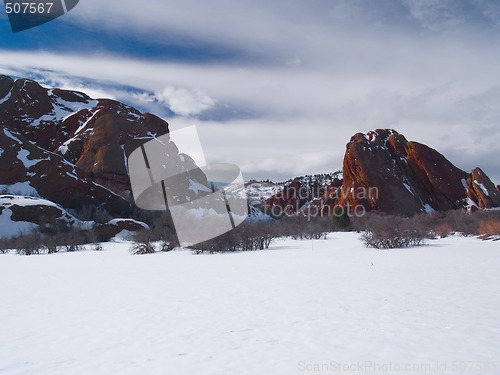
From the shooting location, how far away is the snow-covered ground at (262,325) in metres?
4.29

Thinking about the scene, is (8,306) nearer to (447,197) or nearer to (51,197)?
(51,197)

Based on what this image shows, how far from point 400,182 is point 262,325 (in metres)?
71.1

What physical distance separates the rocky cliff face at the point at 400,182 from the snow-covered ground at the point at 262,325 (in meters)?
59.1

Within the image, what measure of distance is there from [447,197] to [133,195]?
206 feet

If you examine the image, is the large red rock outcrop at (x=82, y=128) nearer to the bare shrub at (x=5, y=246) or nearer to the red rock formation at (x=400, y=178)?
the bare shrub at (x=5, y=246)

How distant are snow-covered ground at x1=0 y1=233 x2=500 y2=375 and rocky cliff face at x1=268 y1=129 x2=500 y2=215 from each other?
5908cm

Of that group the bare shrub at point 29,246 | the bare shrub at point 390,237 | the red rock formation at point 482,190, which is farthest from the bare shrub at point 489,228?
the red rock formation at point 482,190

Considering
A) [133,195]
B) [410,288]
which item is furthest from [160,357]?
[133,195]

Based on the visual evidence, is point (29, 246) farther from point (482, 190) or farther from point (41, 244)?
point (482, 190)

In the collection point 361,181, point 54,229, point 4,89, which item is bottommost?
point 54,229

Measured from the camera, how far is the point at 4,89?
90.8 meters

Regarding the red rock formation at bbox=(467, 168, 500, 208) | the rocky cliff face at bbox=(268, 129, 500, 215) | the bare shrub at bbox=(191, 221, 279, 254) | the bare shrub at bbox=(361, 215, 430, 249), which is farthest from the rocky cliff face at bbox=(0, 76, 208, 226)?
the red rock formation at bbox=(467, 168, 500, 208)

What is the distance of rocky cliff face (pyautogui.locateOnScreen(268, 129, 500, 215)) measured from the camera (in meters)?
67.2

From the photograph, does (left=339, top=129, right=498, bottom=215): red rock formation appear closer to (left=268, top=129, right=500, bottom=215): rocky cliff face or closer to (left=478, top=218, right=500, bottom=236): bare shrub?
(left=268, top=129, right=500, bottom=215): rocky cliff face
